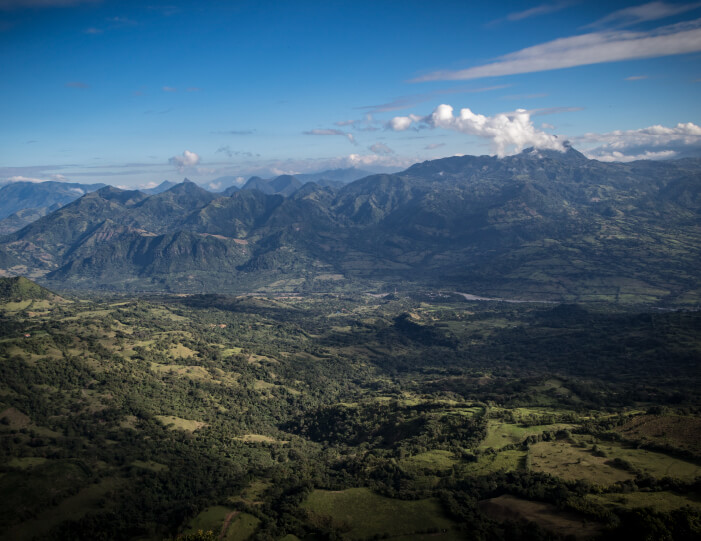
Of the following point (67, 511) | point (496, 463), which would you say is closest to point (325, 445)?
point (496, 463)

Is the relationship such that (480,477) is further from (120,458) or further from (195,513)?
(120,458)

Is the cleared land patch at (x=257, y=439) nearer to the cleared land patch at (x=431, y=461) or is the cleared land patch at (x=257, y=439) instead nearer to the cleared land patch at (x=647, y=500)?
the cleared land patch at (x=431, y=461)

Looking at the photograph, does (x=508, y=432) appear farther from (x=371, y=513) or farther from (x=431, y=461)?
(x=371, y=513)

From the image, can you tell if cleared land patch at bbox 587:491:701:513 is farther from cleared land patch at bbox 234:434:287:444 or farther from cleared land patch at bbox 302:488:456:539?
cleared land patch at bbox 234:434:287:444

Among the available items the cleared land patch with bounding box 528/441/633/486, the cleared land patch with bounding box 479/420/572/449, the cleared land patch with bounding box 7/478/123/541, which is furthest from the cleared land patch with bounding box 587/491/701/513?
the cleared land patch with bounding box 7/478/123/541

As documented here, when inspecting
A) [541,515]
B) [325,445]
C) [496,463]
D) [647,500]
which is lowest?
[325,445]

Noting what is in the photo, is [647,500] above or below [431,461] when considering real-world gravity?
above

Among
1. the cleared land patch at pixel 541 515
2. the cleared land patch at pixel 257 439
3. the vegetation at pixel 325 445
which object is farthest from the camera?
the cleared land patch at pixel 257 439

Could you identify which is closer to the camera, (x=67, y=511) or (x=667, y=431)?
(x=67, y=511)

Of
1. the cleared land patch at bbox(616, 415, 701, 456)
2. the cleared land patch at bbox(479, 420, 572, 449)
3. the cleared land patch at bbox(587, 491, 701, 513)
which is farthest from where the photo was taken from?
the cleared land patch at bbox(479, 420, 572, 449)

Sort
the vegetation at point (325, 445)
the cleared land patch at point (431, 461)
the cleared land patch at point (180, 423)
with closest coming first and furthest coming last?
the vegetation at point (325, 445) → the cleared land patch at point (431, 461) → the cleared land patch at point (180, 423)

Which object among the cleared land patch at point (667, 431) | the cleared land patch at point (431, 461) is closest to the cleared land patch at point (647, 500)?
the cleared land patch at point (667, 431)
